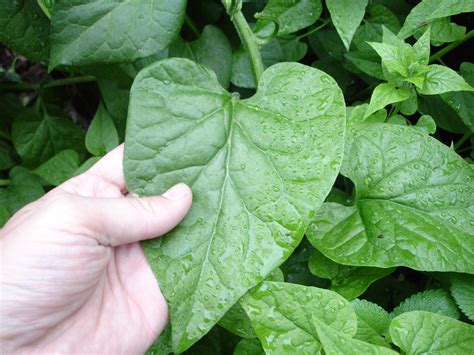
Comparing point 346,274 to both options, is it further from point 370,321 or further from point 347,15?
point 347,15

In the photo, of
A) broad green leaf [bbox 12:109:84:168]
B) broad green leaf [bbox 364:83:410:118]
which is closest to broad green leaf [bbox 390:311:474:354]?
broad green leaf [bbox 364:83:410:118]

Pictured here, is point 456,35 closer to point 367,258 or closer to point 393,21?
point 393,21

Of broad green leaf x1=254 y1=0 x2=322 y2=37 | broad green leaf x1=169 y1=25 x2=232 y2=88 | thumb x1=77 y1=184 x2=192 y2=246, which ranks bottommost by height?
broad green leaf x1=169 y1=25 x2=232 y2=88

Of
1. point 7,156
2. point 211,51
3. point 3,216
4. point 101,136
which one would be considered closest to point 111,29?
point 211,51

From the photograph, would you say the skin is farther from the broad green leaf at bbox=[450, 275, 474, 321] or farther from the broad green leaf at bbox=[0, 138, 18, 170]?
the broad green leaf at bbox=[0, 138, 18, 170]

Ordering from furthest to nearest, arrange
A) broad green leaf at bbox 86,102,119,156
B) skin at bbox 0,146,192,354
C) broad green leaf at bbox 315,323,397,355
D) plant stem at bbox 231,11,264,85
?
broad green leaf at bbox 86,102,119,156
plant stem at bbox 231,11,264,85
skin at bbox 0,146,192,354
broad green leaf at bbox 315,323,397,355

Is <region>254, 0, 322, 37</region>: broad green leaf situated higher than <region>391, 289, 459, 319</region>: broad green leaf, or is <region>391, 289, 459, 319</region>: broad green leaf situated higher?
<region>254, 0, 322, 37</region>: broad green leaf

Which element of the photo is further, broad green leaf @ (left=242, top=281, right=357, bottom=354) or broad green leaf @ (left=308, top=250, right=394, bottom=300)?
broad green leaf @ (left=308, top=250, right=394, bottom=300)
